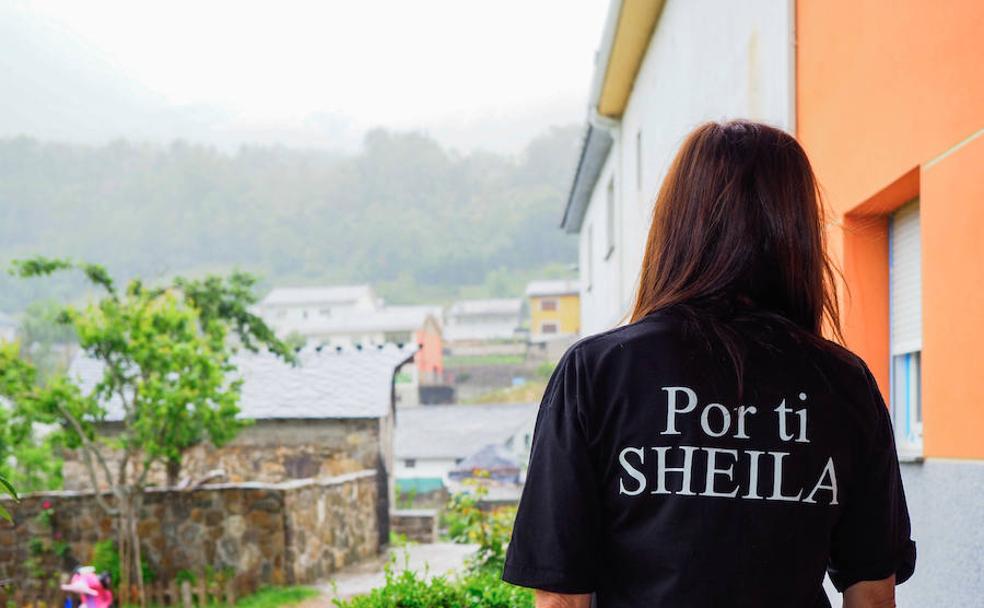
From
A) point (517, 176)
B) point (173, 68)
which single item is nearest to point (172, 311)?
point (517, 176)

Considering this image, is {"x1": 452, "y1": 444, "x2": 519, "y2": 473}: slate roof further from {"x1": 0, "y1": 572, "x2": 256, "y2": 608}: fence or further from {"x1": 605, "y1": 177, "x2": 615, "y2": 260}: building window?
{"x1": 0, "y1": 572, "x2": 256, "y2": 608}: fence

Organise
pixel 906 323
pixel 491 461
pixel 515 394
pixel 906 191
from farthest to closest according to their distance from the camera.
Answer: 1. pixel 515 394
2. pixel 491 461
3. pixel 906 323
4. pixel 906 191

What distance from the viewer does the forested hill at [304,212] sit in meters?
92.4

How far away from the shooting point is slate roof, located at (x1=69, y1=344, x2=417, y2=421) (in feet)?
56.5

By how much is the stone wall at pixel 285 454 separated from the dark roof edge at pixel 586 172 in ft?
15.4

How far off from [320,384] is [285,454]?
1.44 metres

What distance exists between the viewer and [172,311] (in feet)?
38.1

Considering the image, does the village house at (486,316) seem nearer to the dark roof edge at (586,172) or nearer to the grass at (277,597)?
the dark roof edge at (586,172)

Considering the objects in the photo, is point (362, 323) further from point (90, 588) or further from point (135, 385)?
point (90, 588)

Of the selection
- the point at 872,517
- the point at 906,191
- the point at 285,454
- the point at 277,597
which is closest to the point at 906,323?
the point at 906,191

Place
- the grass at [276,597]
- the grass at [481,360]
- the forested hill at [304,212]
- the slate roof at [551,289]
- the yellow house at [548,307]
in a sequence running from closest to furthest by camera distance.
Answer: the grass at [276,597] < the grass at [481,360] < the yellow house at [548,307] < the slate roof at [551,289] < the forested hill at [304,212]

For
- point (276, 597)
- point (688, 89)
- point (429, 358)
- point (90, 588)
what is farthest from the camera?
point (429, 358)

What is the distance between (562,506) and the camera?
4.74ft

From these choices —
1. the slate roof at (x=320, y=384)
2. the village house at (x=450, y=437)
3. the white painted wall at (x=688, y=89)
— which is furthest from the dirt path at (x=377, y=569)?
the village house at (x=450, y=437)
